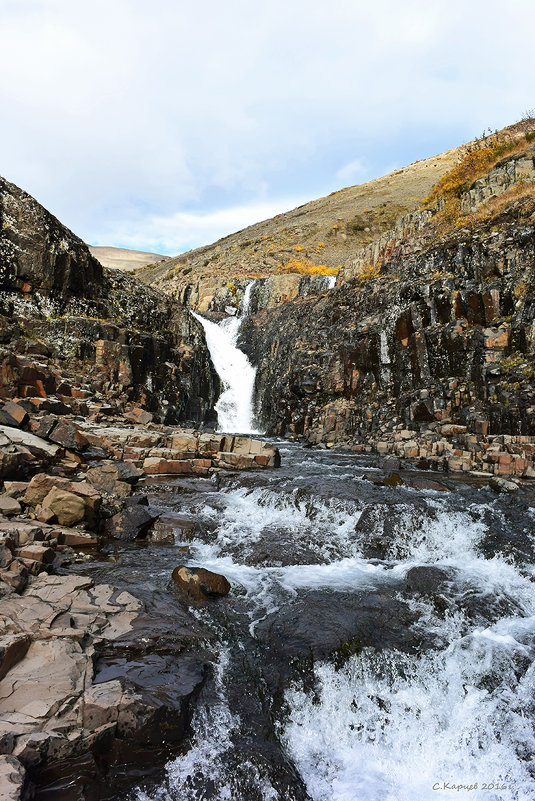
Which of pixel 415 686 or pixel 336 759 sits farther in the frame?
pixel 415 686

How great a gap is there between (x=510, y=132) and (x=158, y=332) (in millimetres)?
30646

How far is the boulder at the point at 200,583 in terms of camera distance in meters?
7.39

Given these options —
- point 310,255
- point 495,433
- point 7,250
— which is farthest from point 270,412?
point 310,255

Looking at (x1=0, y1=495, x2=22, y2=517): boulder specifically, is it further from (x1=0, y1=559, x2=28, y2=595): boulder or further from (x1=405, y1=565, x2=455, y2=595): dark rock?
(x1=405, y1=565, x2=455, y2=595): dark rock

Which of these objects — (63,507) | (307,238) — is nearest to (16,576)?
(63,507)

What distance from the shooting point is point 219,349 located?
35.7m

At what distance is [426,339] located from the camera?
2256 centimetres

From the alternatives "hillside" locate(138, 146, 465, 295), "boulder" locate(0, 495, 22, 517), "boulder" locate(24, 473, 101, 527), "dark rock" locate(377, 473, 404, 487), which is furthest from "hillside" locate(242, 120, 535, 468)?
"hillside" locate(138, 146, 465, 295)

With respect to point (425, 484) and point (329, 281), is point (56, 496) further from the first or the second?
point (329, 281)

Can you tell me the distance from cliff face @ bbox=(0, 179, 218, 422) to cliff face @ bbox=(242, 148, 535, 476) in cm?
770

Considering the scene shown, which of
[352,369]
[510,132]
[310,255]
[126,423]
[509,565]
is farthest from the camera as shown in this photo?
[310,255]

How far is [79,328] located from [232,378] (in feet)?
41.1

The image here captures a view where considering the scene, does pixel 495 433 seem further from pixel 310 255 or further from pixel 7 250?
pixel 310 255

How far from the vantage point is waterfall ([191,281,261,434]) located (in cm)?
3120
